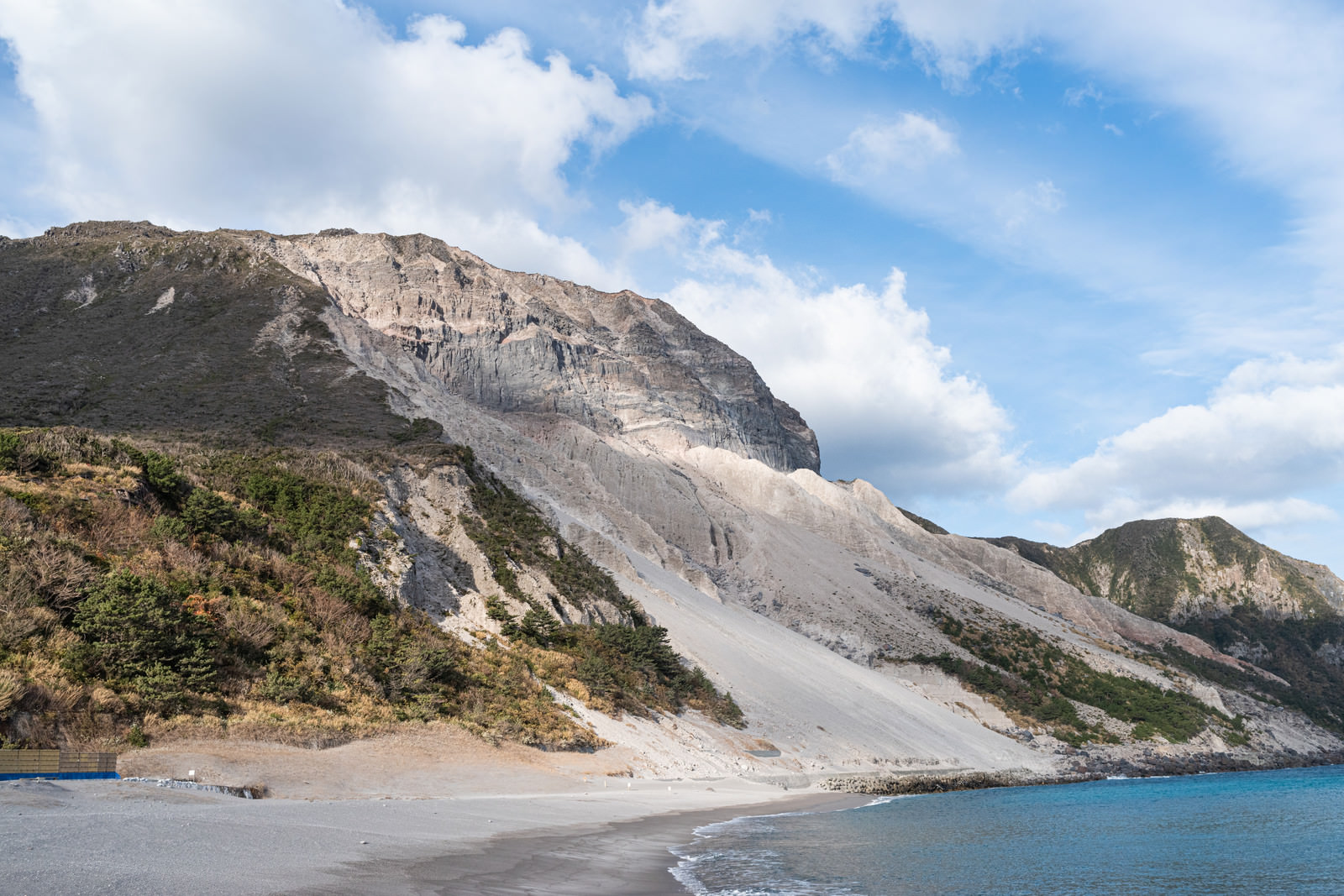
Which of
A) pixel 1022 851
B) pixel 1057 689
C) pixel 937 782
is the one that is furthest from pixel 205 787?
pixel 1057 689

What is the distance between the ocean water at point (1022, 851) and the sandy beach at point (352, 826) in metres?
1.61

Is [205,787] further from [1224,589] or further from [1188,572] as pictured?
[1188,572]

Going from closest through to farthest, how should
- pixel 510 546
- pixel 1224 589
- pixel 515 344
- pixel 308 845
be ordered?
pixel 308 845 → pixel 510 546 → pixel 515 344 → pixel 1224 589

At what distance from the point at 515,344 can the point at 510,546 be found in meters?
60.6

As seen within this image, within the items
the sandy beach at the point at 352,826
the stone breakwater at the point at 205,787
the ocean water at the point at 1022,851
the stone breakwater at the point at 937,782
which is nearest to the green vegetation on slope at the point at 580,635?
the stone breakwater at the point at 937,782

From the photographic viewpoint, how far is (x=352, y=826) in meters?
14.1

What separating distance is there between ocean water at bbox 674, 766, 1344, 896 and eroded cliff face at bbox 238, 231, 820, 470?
234 ft

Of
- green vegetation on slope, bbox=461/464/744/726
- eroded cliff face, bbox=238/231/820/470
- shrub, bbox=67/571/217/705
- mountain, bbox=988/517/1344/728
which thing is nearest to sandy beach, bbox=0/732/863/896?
shrub, bbox=67/571/217/705

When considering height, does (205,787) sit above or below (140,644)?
below

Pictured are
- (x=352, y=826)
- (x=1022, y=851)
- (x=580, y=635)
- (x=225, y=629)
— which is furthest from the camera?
(x=580, y=635)

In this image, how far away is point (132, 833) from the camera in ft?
33.5

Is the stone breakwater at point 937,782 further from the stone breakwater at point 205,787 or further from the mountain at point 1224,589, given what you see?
the mountain at point 1224,589

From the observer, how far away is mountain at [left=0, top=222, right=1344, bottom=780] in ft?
81.2

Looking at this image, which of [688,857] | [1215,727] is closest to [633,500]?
[1215,727]
